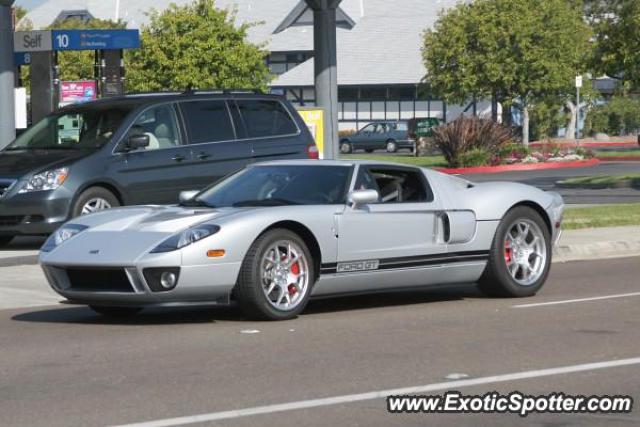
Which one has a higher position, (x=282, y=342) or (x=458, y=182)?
(x=458, y=182)

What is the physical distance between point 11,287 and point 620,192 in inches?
775

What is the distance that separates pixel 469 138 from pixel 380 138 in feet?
73.7

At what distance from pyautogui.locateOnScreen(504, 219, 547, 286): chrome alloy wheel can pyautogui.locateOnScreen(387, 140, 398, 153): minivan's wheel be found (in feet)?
174

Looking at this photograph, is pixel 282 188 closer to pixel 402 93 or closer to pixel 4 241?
pixel 4 241

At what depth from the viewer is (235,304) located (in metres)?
10.8

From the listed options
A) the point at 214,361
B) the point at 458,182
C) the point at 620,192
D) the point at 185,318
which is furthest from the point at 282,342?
the point at 620,192

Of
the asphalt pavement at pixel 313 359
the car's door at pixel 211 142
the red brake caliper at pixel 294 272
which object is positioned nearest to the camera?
the asphalt pavement at pixel 313 359

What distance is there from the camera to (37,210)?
16562 millimetres

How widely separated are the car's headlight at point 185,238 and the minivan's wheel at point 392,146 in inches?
2170

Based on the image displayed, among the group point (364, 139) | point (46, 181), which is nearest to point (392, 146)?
point (364, 139)

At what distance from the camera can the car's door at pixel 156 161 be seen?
1706 centimetres

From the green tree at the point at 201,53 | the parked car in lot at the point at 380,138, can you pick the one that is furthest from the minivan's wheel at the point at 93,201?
the parked car in lot at the point at 380,138

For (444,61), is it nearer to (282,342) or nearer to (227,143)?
(227,143)

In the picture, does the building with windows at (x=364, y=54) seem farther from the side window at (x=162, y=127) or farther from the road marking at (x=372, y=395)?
the road marking at (x=372, y=395)
